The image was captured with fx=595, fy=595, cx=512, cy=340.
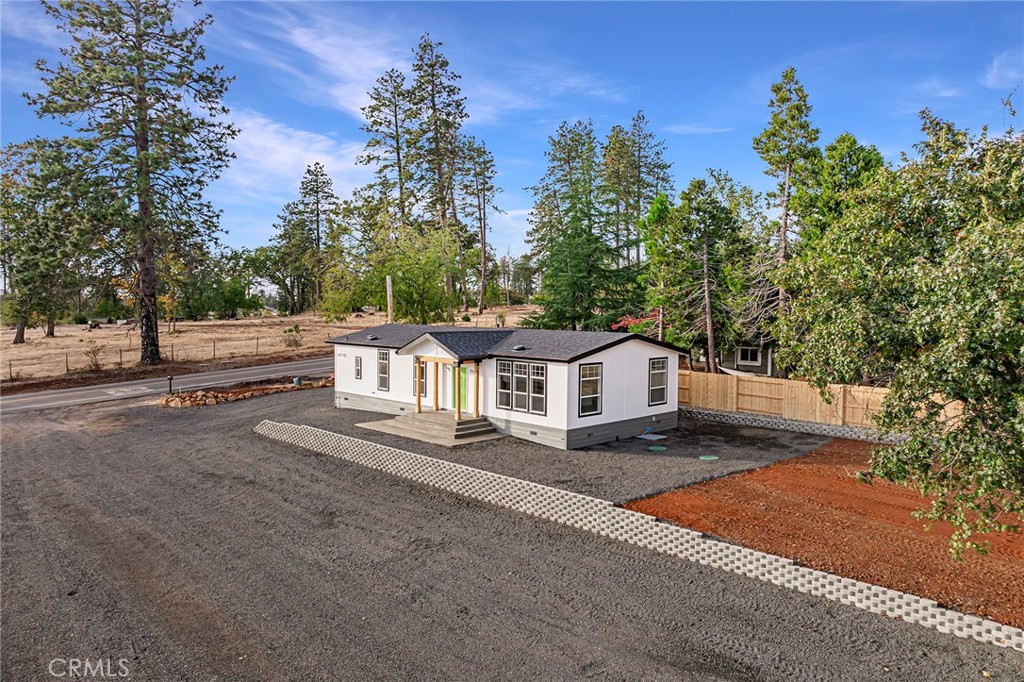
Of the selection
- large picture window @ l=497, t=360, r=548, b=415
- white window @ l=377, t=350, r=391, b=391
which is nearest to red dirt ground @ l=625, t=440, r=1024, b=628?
large picture window @ l=497, t=360, r=548, b=415

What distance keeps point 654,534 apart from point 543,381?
27.3 ft

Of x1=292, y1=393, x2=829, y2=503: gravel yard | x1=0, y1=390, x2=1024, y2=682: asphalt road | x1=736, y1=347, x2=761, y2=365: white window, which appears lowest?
x1=0, y1=390, x2=1024, y2=682: asphalt road

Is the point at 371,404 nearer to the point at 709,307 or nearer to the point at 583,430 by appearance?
the point at 583,430

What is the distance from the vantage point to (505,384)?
20.0 meters

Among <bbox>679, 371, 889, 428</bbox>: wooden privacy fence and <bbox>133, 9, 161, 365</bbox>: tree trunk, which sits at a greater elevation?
<bbox>133, 9, 161, 365</bbox>: tree trunk

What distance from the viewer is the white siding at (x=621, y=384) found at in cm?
1833

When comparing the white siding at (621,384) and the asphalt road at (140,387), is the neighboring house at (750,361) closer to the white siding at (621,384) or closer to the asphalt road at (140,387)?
the white siding at (621,384)

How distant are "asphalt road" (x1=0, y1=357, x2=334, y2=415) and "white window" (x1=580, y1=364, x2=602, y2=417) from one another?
21020 mm

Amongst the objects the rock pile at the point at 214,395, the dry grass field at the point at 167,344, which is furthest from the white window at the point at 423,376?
the dry grass field at the point at 167,344

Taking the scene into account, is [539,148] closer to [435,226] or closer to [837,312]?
[435,226]

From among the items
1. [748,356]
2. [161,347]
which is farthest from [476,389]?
[161,347]

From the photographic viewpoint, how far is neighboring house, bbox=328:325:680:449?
18484 mm

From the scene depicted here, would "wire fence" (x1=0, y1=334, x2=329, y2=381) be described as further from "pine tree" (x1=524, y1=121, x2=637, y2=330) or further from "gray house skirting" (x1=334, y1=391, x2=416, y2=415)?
"pine tree" (x1=524, y1=121, x2=637, y2=330)

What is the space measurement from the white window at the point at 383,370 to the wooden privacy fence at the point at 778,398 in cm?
1172
